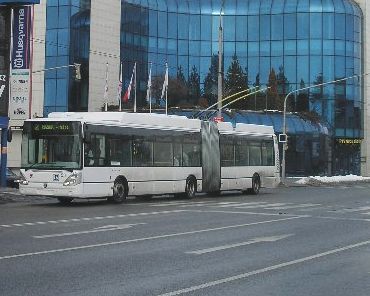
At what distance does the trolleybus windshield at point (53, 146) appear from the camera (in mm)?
23422

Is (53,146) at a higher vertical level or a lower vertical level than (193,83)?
lower

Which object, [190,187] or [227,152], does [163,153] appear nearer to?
[190,187]

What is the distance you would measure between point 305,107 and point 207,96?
11284 mm

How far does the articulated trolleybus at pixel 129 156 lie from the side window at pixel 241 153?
4 centimetres

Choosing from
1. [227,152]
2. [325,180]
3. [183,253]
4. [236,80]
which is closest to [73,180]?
[227,152]

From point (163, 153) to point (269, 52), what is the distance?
173 feet

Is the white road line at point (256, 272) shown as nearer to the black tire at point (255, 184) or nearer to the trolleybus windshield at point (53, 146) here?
the trolleybus windshield at point (53, 146)

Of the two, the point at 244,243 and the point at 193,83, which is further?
the point at 193,83

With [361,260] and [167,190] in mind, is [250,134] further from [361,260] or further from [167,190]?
[361,260]

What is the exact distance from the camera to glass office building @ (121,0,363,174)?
76.1 m

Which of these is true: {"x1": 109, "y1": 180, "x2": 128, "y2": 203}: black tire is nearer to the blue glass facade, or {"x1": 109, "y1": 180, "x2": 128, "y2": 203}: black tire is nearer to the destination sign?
the destination sign

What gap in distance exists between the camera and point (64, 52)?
211ft

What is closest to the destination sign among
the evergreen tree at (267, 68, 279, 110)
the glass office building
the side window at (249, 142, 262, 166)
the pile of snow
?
the side window at (249, 142, 262, 166)

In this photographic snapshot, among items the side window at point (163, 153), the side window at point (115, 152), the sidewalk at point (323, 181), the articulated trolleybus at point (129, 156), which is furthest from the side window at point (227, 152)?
the sidewalk at point (323, 181)
